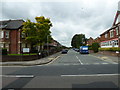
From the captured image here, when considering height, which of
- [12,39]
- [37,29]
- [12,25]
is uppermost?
[12,25]

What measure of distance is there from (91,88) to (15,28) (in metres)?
25.9

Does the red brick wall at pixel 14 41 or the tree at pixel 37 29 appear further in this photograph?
the red brick wall at pixel 14 41

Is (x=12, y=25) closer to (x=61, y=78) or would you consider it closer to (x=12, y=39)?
(x=12, y=39)

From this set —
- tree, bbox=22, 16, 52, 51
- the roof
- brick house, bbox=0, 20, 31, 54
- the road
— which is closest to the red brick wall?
brick house, bbox=0, 20, 31, 54

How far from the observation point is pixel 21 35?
89.8 feet

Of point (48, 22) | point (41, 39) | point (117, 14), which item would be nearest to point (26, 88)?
point (41, 39)

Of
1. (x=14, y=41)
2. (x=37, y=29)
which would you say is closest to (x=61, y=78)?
(x=37, y=29)

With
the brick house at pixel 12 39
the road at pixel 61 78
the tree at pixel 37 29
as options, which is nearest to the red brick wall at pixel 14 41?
the brick house at pixel 12 39

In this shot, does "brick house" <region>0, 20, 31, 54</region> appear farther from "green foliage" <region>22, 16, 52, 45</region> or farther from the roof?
"green foliage" <region>22, 16, 52, 45</region>

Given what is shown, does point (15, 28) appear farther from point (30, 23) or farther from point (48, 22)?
point (48, 22)

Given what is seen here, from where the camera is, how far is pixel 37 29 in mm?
23781

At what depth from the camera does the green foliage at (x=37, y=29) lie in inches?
890

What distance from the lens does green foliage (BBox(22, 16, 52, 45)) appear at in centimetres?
2260

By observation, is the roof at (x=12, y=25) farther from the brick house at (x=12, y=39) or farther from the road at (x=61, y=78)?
the road at (x=61, y=78)
